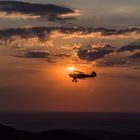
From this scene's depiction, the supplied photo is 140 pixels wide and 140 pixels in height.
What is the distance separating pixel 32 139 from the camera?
559 ft

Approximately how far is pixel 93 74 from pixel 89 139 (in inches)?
861

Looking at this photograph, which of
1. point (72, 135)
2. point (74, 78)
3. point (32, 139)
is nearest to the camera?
point (74, 78)

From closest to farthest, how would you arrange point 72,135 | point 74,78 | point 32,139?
point 74,78
point 32,139
point 72,135

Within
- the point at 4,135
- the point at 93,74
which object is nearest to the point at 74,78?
the point at 93,74

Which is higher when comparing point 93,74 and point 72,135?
point 93,74

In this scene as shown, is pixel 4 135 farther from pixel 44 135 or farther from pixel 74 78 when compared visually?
pixel 74 78

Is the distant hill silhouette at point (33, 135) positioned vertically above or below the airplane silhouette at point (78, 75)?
below

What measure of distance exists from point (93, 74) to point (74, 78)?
15154 mm

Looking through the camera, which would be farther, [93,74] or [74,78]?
[93,74]

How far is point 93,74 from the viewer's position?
571ft

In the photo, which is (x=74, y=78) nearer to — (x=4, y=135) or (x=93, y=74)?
(x=93, y=74)

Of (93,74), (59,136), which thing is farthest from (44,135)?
(93,74)

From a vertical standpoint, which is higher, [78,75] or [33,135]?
[78,75]

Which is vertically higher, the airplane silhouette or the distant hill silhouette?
the airplane silhouette
